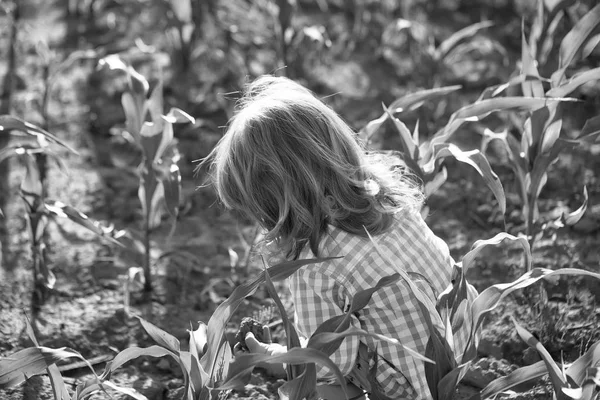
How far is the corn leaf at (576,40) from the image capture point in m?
2.19

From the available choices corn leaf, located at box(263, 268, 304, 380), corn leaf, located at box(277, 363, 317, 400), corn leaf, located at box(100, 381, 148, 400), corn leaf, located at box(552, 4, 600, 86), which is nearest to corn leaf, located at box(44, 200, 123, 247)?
corn leaf, located at box(100, 381, 148, 400)

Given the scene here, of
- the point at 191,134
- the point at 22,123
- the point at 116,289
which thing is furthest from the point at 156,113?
the point at 191,134

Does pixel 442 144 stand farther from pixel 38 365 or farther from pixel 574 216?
pixel 38 365

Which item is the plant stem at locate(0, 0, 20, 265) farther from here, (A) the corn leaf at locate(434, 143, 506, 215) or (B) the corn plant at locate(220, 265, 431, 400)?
(A) the corn leaf at locate(434, 143, 506, 215)

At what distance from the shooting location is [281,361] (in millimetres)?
1539

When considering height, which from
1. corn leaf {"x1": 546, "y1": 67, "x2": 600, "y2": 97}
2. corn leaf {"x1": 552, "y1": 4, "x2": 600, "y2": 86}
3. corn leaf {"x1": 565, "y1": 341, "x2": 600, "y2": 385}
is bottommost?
corn leaf {"x1": 565, "y1": 341, "x2": 600, "y2": 385}

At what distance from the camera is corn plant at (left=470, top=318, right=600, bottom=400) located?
1558mm

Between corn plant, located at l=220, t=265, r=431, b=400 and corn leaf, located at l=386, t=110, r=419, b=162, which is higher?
corn leaf, located at l=386, t=110, r=419, b=162

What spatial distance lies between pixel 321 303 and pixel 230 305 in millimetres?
199

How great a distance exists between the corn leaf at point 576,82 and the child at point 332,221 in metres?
0.60

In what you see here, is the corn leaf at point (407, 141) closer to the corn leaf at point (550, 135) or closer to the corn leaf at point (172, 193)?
the corn leaf at point (550, 135)

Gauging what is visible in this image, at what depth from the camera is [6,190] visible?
3.01 meters

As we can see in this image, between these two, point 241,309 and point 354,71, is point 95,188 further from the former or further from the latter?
point 354,71

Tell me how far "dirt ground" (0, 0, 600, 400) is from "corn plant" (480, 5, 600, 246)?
0.91 feet
